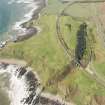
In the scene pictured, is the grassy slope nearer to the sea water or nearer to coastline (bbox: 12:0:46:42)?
coastline (bbox: 12:0:46:42)

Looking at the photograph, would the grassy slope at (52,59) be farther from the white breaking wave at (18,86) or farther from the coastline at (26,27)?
the white breaking wave at (18,86)

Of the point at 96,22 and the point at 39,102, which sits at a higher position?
the point at 96,22

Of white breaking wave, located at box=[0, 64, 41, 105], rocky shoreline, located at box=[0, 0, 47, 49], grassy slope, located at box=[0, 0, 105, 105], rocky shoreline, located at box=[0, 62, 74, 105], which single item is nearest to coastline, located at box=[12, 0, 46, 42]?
rocky shoreline, located at box=[0, 0, 47, 49]

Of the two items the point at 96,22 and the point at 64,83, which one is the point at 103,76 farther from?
the point at 96,22

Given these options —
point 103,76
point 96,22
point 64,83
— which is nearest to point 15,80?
point 64,83

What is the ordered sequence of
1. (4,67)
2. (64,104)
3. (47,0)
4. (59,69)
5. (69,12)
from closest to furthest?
(64,104) → (59,69) → (4,67) → (69,12) → (47,0)

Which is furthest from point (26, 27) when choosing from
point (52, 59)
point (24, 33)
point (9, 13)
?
point (52, 59)

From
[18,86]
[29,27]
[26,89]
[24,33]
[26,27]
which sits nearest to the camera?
[26,89]

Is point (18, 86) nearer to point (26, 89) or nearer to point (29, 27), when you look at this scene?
point (26, 89)

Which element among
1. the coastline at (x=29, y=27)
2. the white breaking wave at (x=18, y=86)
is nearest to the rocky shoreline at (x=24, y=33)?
the coastline at (x=29, y=27)
